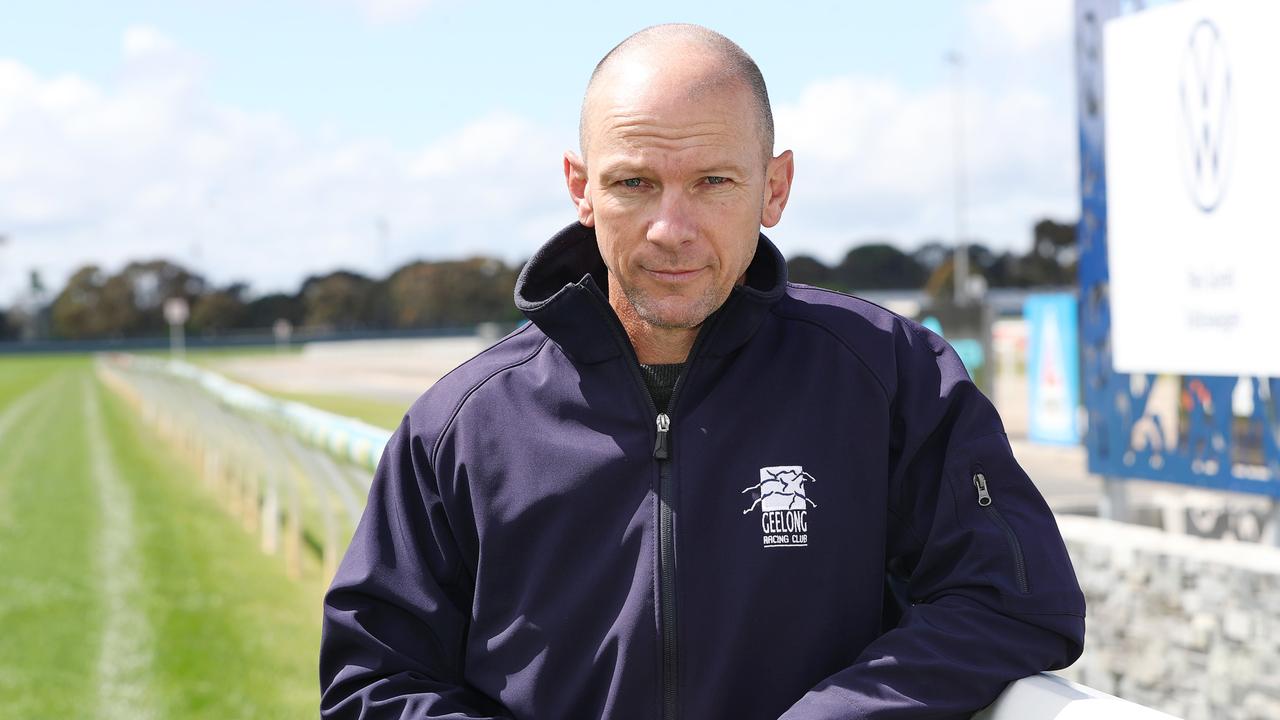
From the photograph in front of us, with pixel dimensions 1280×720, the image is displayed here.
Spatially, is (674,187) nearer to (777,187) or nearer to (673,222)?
(673,222)

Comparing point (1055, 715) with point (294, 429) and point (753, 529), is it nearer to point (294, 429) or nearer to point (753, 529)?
point (753, 529)

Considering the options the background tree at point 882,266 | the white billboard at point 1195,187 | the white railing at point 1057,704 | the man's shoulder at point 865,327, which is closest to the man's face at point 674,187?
the man's shoulder at point 865,327

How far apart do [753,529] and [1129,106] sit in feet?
14.0

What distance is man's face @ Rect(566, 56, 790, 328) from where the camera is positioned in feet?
6.04

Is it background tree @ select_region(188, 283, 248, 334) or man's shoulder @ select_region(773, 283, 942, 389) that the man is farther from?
background tree @ select_region(188, 283, 248, 334)

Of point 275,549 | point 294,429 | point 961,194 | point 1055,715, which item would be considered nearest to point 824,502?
point 1055,715

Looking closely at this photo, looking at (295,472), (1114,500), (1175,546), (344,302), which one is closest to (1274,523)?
(1175,546)

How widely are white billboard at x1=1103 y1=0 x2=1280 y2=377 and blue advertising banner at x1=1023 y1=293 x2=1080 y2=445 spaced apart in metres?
6.87

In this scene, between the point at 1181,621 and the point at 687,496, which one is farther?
the point at 1181,621

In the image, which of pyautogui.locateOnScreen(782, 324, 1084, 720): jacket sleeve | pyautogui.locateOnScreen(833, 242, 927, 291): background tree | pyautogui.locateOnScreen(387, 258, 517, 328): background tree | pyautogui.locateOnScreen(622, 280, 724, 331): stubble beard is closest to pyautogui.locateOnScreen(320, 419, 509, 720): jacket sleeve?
pyautogui.locateOnScreen(622, 280, 724, 331): stubble beard

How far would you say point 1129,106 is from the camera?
5566 mm

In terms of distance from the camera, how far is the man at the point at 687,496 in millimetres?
1843

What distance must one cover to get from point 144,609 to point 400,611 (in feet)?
22.1

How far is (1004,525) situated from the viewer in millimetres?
1811
